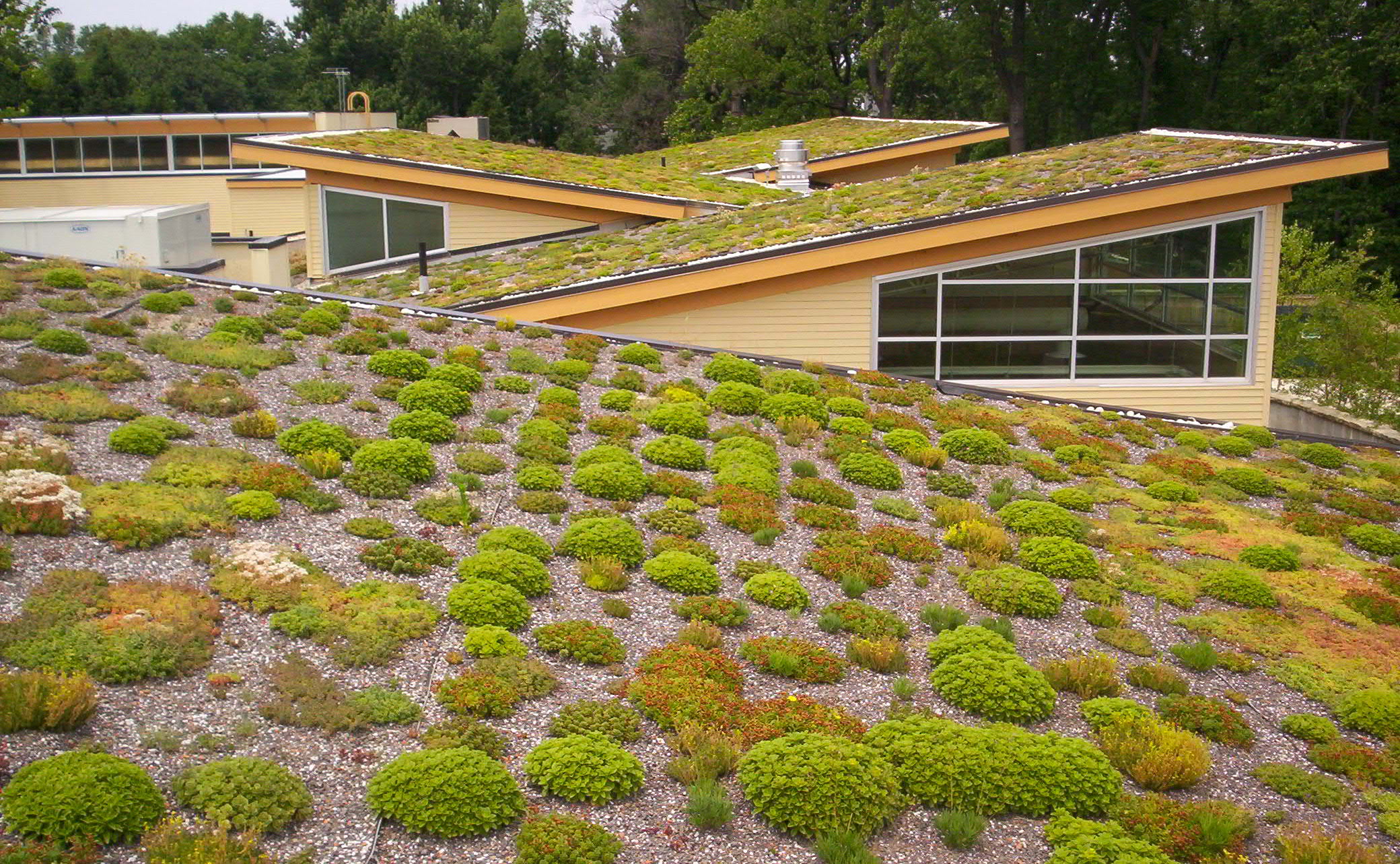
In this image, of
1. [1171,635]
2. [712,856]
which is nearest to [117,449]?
[712,856]

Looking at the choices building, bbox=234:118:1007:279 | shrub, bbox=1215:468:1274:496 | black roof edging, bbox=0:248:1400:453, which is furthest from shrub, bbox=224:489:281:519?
building, bbox=234:118:1007:279

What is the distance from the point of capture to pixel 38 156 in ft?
158

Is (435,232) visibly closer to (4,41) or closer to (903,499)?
(903,499)

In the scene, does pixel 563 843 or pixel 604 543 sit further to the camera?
pixel 604 543

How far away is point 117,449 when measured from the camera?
12.1 m

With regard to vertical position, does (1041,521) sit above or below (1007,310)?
below

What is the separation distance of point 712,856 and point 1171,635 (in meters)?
5.95

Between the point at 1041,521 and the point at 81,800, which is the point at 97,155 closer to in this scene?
the point at 1041,521

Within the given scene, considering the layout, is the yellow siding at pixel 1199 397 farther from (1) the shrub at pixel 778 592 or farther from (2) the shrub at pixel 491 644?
(2) the shrub at pixel 491 644

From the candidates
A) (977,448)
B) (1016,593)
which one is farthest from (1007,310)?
(1016,593)

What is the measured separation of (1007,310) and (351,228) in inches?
523

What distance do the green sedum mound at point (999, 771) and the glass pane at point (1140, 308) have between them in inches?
506

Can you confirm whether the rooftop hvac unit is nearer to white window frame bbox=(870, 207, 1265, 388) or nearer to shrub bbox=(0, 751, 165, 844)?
white window frame bbox=(870, 207, 1265, 388)

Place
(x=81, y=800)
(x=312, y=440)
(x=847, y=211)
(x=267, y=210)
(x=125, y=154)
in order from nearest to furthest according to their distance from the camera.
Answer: (x=81, y=800)
(x=312, y=440)
(x=847, y=211)
(x=267, y=210)
(x=125, y=154)
